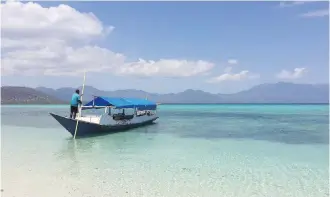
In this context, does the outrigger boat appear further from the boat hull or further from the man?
the man

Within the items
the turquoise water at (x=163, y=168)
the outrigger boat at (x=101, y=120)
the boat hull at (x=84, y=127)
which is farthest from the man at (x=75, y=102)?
the turquoise water at (x=163, y=168)

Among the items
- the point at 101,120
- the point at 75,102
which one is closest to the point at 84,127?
the point at 75,102

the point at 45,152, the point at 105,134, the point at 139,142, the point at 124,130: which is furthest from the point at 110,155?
the point at 124,130

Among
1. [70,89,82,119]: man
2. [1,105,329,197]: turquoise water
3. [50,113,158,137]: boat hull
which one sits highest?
[70,89,82,119]: man

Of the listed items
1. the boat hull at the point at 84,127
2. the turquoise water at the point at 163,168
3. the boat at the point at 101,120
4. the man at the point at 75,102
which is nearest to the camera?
the turquoise water at the point at 163,168

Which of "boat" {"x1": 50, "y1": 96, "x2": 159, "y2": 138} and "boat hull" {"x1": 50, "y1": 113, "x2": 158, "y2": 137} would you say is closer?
"boat hull" {"x1": 50, "y1": 113, "x2": 158, "y2": 137}

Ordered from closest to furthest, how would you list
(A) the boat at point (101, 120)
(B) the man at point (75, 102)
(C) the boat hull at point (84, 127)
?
1. (C) the boat hull at point (84, 127)
2. (A) the boat at point (101, 120)
3. (B) the man at point (75, 102)

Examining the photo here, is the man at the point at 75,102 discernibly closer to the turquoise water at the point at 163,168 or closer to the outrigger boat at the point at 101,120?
the outrigger boat at the point at 101,120

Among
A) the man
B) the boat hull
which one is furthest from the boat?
the man

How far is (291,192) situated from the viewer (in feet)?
30.7

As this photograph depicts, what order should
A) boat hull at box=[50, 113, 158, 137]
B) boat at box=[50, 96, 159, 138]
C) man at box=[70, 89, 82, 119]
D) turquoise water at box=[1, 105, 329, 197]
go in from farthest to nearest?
man at box=[70, 89, 82, 119] → boat at box=[50, 96, 159, 138] → boat hull at box=[50, 113, 158, 137] → turquoise water at box=[1, 105, 329, 197]

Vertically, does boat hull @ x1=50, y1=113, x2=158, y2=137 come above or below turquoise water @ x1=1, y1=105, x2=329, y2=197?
above

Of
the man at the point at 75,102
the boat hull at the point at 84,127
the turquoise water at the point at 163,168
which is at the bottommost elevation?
the turquoise water at the point at 163,168

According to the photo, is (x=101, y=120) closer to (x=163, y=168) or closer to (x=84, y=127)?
(x=84, y=127)
